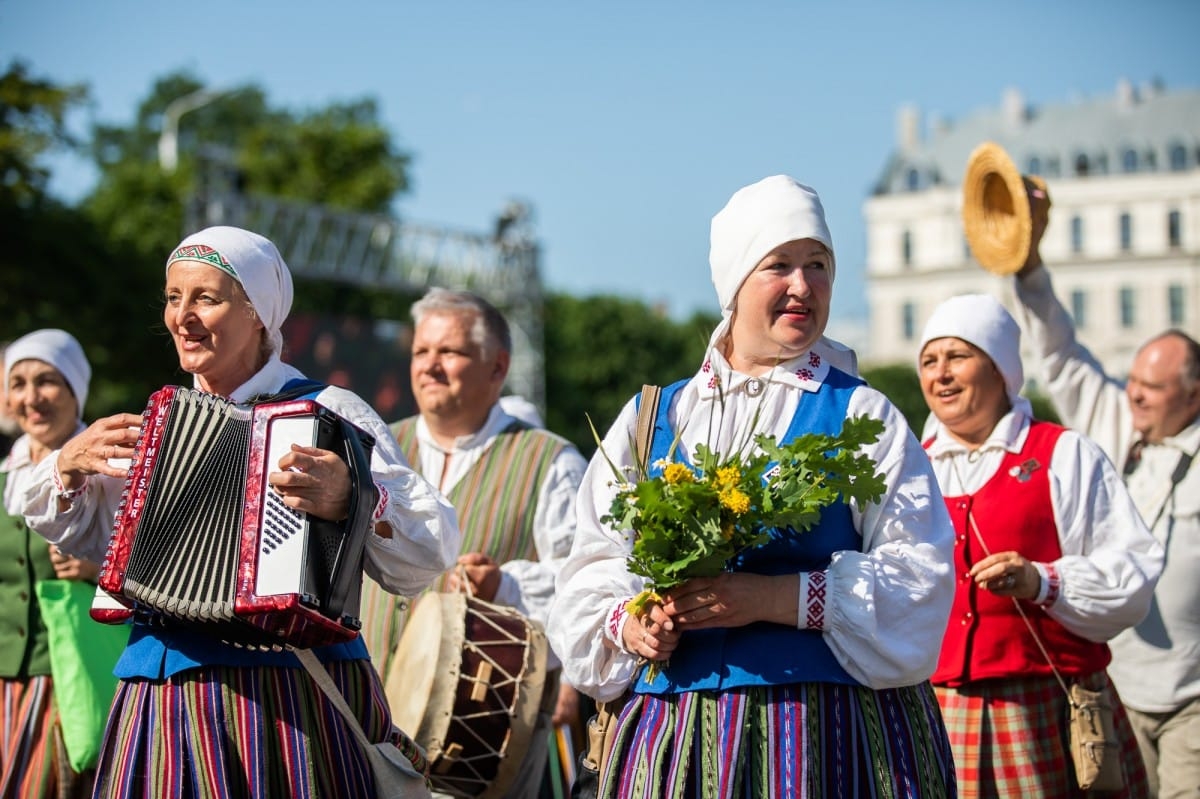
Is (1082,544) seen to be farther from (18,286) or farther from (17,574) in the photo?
(18,286)

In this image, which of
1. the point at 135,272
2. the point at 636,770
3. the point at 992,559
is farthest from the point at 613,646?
the point at 135,272

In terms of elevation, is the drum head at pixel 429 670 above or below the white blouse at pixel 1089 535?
below

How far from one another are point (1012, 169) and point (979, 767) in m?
2.69

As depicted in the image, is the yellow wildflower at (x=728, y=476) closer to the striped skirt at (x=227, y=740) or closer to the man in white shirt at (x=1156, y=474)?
the striped skirt at (x=227, y=740)

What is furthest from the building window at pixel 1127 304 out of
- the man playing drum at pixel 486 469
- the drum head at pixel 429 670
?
the drum head at pixel 429 670

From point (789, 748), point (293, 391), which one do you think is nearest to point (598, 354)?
point (293, 391)

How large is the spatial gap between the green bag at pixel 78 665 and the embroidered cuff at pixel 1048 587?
3399 millimetres

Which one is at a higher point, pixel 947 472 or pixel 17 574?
pixel 947 472

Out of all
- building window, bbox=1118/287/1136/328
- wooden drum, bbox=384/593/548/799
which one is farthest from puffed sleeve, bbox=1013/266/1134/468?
building window, bbox=1118/287/1136/328

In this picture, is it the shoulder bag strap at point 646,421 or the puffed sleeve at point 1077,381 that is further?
the puffed sleeve at point 1077,381

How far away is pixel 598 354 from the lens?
59.3 metres

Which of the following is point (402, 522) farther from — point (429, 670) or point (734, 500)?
point (429, 670)

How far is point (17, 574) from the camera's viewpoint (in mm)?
6020

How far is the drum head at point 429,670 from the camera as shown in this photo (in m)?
5.30
